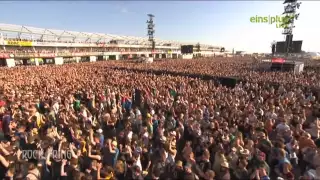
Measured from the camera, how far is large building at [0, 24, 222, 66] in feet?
140

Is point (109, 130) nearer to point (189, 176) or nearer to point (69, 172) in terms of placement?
point (69, 172)

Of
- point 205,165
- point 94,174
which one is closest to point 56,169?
point 94,174

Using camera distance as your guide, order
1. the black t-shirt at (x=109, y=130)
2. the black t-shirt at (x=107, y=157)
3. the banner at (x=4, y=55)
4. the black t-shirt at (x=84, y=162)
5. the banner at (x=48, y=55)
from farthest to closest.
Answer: the banner at (x=48, y=55), the banner at (x=4, y=55), the black t-shirt at (x=109, y=130), the black t-shirt at (x=107, y=157), the black t-shirt at (x=84, y=162)

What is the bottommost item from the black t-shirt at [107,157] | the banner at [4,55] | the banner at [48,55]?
the black t-shirt at [107,157]

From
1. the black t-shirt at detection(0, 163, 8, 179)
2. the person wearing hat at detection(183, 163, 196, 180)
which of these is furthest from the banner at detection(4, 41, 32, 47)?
the person wearing hat at detection(183, 163, 196, 180)

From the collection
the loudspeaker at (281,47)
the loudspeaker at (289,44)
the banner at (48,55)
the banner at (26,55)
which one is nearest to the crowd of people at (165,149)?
the loudspeaker at (289,44)

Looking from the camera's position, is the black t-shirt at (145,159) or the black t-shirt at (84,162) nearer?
the black t-shirt at (84,162)

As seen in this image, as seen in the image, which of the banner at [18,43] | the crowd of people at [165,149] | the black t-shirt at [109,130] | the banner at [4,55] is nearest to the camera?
the crowd of people at [165,149]

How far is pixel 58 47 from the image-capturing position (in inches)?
2473

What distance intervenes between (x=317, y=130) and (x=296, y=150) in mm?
2129

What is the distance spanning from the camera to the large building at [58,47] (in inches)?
1677

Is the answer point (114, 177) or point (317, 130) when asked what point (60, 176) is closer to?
point (114, 177)

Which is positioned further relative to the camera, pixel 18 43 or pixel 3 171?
pixel 18 43

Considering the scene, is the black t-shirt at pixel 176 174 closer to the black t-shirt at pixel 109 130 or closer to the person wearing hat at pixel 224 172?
the person wearing hat at pixel 224 172
